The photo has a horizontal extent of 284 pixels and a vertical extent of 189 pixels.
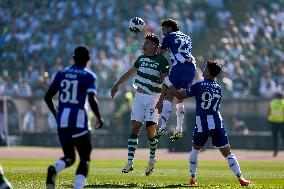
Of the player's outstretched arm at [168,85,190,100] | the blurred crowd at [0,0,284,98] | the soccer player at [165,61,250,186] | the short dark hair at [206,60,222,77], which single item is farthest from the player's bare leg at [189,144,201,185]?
the blurred crowd at [0,0,284,98]

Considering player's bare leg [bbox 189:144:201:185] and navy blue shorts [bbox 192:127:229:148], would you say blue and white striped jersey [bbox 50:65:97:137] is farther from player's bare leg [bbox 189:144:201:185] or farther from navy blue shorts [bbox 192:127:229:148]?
player's bare leg [bbox 189:144:201:185]

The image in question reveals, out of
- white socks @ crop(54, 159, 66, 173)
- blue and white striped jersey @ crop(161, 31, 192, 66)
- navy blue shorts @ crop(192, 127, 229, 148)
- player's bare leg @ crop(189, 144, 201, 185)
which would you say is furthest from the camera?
blue and white striped jersey @ crop(161, 31, 192, 66)

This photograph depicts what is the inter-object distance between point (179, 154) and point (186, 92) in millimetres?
17395

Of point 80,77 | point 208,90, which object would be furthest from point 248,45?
point 80,77

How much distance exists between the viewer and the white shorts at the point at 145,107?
1838 cm

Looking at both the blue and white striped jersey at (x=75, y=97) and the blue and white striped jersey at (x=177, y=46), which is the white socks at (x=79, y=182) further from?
the blue and white striped jersey at (x=177, y=46)

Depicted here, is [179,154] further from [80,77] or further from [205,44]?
[80,77]

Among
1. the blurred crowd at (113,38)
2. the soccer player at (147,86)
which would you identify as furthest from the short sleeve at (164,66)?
the blurred crowd at (113,38)

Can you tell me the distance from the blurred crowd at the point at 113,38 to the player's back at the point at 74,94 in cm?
2709

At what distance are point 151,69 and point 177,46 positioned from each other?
640 millimetres

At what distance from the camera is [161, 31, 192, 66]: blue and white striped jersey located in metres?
17.8

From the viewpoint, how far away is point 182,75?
58.9ft

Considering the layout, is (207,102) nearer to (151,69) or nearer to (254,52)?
(151,69)

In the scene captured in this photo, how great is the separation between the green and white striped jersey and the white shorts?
0.25 meters
